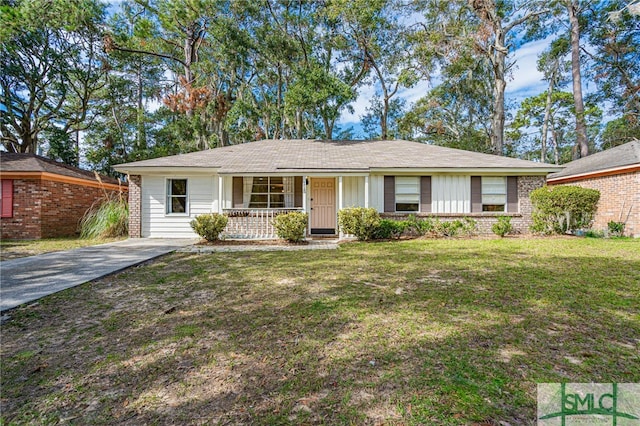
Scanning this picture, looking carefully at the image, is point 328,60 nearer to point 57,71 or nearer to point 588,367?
point 57,71

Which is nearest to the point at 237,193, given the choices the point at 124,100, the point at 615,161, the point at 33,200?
the point at 33,200

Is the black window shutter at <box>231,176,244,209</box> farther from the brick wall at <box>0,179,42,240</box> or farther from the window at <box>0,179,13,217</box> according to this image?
the window at <box>0,179,13,217</box>

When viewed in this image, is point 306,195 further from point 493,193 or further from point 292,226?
point 493,193

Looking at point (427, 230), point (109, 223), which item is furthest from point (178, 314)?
point (109, 223)

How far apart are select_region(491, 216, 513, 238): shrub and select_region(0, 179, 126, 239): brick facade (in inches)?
662

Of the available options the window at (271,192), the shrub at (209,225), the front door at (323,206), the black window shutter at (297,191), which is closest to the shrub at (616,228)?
the front door at (323,206)

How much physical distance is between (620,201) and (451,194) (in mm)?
6196

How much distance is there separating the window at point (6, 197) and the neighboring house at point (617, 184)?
2265cm

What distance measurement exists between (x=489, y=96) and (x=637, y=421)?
27.8m

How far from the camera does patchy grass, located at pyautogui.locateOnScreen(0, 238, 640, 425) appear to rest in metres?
1.83

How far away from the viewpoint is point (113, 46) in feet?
57.2

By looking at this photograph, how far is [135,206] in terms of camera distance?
1052 centimetres

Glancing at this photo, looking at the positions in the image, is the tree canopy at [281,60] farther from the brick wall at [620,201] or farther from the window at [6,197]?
the window at [6,197]

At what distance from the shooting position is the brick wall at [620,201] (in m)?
9.99
